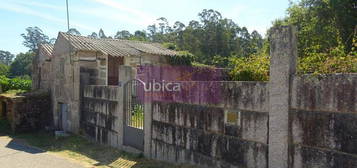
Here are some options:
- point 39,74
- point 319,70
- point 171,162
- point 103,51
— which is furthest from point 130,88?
point 39,74

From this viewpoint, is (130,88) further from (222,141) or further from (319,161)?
(319,161)

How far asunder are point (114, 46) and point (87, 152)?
9018 millimetres

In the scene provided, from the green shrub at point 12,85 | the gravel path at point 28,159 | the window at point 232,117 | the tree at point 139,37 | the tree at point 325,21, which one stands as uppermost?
the tree at point 139,37

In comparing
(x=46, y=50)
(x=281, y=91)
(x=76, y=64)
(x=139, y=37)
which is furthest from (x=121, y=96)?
(x=139, y=37)

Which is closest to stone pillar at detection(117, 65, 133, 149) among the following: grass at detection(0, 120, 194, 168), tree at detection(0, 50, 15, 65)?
grass at detection(0, 120, 194, 168)

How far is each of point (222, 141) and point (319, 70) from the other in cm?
216

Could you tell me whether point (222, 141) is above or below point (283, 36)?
Answer: below

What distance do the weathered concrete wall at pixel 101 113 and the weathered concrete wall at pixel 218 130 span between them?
214cm

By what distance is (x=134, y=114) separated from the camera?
29.9 ft

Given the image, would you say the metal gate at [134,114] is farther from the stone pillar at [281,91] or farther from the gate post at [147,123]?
the stone pillar at [281,91]

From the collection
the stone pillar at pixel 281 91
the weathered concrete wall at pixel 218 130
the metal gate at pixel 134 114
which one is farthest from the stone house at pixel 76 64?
the stone pillar at pixel 281 91

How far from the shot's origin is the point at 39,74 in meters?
19.0

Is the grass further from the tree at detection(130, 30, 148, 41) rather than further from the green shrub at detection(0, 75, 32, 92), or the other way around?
the tree at detection(130, 30, 148, 41)

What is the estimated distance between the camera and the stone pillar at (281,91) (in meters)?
4.97
